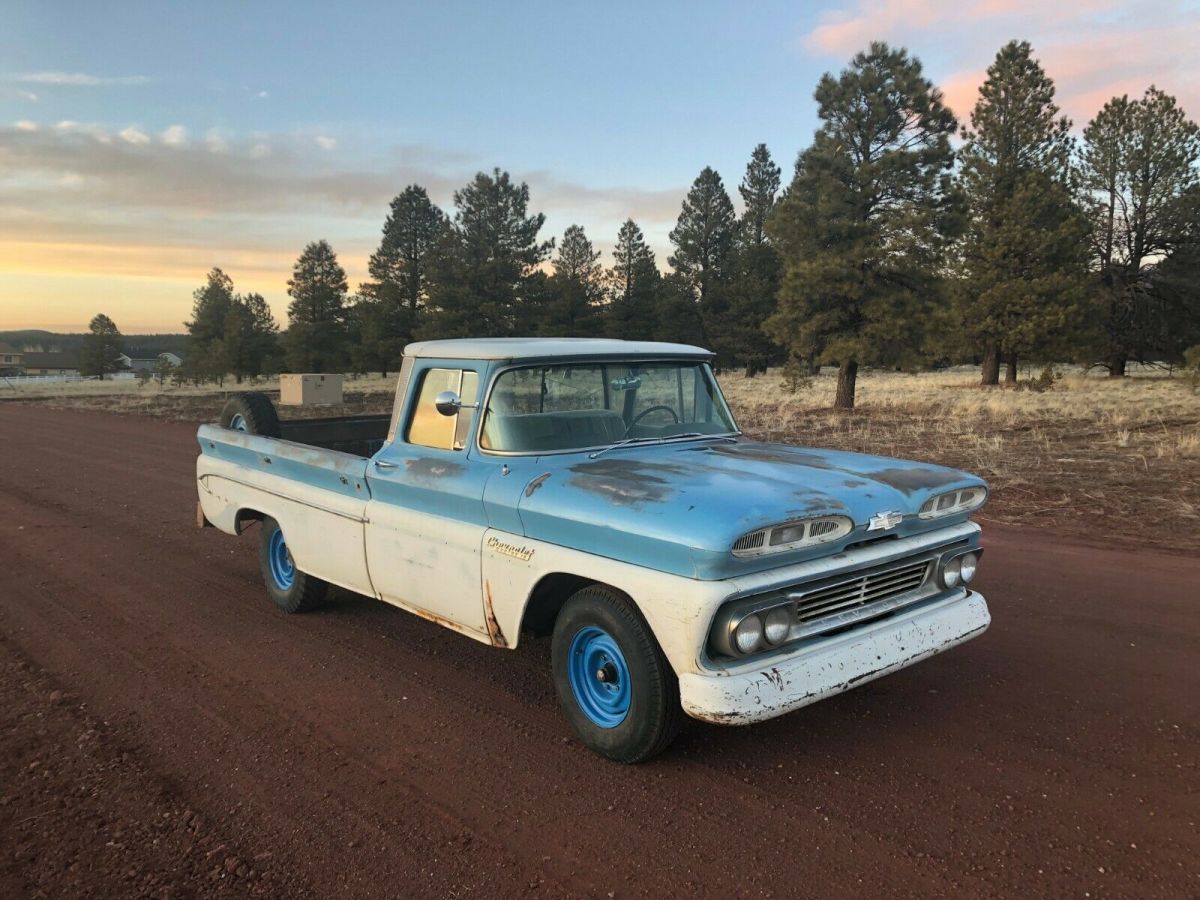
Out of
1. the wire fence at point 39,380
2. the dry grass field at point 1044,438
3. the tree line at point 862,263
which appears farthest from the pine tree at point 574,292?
the wire fence at point 39,380

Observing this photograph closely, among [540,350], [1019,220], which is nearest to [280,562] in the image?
[540,350]

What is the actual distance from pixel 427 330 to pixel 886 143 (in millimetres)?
27923

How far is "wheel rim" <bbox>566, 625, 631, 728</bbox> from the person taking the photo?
350cm

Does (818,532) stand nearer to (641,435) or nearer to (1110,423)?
(641,435)

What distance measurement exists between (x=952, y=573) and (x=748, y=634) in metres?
1.46

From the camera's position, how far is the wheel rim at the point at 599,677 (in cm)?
A: 350

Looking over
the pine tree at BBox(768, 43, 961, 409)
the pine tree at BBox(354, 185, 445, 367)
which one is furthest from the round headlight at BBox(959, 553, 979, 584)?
the pine tree at BBox(354, 185, 445, 367)

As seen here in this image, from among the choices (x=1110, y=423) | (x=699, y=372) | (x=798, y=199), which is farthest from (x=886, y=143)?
(x=699, y=372)

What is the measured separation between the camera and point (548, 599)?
3.82 meters

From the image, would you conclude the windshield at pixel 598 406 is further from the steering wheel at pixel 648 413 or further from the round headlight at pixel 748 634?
the round headlight at pixel 748 634

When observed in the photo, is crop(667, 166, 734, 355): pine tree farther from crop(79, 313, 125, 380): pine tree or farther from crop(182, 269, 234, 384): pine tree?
crop(79, 313, 125, 380): pine tree

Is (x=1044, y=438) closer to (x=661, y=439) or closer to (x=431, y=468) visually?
(x=661, y=439)

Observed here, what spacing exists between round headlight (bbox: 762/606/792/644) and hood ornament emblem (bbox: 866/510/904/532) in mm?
572

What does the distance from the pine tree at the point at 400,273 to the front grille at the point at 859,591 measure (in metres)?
49.6
